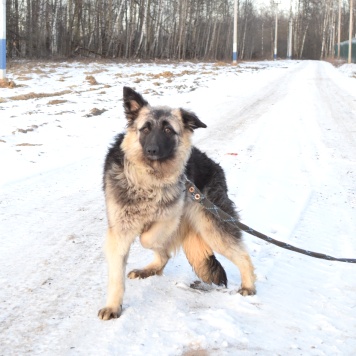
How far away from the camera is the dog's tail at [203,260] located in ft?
13.4

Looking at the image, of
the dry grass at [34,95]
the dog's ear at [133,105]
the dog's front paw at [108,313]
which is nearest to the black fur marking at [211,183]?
the dog's ear at [133,105]

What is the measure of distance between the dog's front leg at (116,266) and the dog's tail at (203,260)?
0.76 m

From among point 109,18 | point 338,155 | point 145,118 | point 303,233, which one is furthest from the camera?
point 109,18

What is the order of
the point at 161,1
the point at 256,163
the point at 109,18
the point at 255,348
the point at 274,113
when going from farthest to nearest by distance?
the point at 161,1
the point at 109,18
the point at 274,113
the point at 256,163
the point at 255,348

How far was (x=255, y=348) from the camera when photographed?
311 centimetres

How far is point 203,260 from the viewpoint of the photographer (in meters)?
4.11

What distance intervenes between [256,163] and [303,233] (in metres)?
3.29

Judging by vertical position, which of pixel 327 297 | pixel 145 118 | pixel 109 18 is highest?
pixel 109 18

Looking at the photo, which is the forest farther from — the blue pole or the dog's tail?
the dog's tail

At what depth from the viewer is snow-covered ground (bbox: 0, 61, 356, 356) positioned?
10.5 ft

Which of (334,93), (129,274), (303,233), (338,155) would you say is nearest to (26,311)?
(129,274)

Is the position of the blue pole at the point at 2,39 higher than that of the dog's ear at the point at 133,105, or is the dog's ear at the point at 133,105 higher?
the blue pole at the point at 2,39

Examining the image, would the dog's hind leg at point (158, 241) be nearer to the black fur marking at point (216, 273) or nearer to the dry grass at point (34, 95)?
the black fur marking at point (216, 273)

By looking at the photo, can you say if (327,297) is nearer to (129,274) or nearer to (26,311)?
(129,274)
